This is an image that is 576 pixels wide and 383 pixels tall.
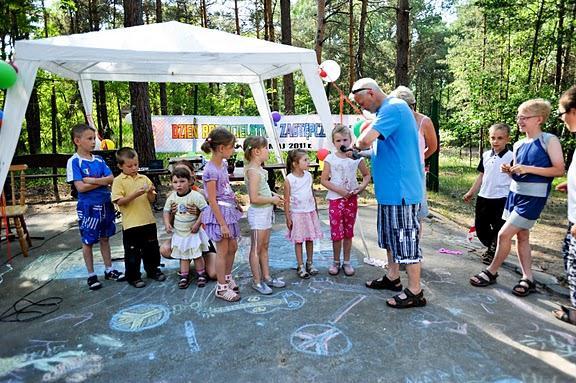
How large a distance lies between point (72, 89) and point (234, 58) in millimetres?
15253

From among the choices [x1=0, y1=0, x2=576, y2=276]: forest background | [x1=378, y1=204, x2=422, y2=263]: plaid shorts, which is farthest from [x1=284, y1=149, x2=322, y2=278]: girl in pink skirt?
[x1=0, y1=0, x2=576, y2=276]: forest background

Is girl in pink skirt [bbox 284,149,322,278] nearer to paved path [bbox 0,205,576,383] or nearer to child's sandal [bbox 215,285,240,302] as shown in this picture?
paved path [bbox 0,205,576,383]

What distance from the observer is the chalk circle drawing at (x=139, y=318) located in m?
2.63

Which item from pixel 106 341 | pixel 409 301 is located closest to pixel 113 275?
pixel 106 341

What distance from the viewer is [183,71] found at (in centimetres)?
646

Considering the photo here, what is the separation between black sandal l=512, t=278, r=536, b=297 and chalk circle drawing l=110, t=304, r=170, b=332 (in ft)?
8.73

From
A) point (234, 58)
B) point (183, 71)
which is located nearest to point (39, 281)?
point (234, 58)

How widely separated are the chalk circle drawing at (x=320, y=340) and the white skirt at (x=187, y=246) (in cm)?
124

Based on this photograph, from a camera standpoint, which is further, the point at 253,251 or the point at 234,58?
the point at 234,58

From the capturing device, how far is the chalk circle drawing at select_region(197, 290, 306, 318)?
282cm

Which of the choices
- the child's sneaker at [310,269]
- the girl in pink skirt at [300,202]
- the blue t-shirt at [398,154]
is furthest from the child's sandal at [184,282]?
the blue t-shirt at [398,154]

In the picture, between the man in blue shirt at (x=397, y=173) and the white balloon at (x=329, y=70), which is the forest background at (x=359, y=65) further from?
the white balloon at (x=329, y=70)

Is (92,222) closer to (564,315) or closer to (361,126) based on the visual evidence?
(361,126)

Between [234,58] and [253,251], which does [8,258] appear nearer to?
[253,251]
